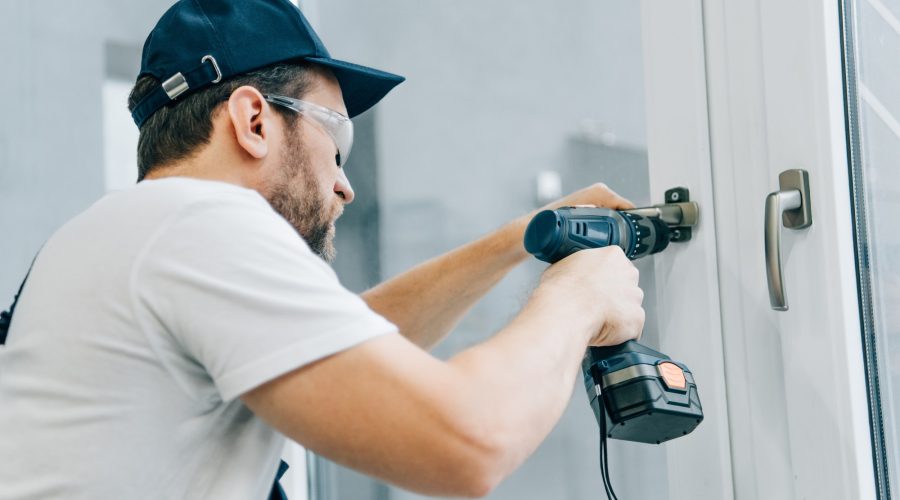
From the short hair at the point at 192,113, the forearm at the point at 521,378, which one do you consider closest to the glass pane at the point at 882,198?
the forearm at the point at 521,378

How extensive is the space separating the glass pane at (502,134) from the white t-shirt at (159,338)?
58 cm

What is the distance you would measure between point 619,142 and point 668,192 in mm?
133

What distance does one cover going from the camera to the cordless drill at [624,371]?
2.99 ft

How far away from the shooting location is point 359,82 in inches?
47.1

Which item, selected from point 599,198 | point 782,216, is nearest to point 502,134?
point 599,198

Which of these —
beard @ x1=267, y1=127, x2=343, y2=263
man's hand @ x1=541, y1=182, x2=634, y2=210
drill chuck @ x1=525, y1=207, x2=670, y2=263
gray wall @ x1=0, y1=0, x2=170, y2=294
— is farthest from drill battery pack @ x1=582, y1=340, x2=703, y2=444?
gray wall @ x1=0, y1=0, x2=170, y2=294

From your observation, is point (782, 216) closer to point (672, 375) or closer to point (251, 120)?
point (672, 375)

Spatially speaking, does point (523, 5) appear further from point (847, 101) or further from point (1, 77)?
point (1, 77)

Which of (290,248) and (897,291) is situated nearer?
(290,248)

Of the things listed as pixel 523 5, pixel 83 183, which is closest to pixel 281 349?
pixel 523 5

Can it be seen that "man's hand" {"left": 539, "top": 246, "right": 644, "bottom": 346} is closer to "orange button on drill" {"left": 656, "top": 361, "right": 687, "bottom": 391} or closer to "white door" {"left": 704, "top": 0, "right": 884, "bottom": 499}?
"orange button on drill" {"left": 656, "top": 361, "right": 687, "bottom": 391}

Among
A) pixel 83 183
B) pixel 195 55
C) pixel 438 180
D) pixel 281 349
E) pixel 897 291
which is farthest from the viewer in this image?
pixel 83 183

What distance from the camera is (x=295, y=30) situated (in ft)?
3.59

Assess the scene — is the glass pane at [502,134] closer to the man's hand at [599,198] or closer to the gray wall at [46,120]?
the man's hand at [599,198]
